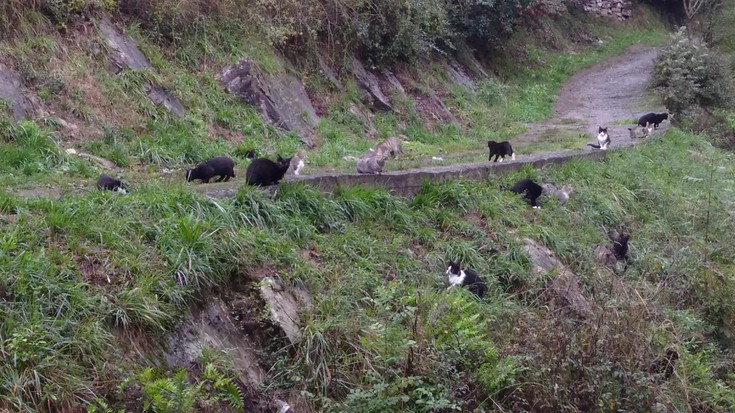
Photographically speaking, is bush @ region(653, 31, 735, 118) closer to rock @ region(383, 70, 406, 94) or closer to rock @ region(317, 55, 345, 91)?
rock @ region(383, 70, 406, 94)

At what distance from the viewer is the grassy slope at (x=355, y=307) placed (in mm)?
→ 5234

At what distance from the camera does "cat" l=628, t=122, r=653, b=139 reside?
19.2 m

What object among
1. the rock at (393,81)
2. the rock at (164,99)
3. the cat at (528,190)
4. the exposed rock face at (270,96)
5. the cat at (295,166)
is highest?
the rock at (164,99)

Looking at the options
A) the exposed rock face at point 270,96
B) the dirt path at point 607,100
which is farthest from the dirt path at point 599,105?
the exposed rock face at point 270,96

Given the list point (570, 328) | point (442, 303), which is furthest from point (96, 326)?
point (570, 328)

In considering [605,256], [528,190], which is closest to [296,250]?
[605,256]

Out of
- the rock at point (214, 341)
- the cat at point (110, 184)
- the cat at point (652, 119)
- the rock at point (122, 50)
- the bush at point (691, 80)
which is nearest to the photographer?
the rock at point (214, 341)

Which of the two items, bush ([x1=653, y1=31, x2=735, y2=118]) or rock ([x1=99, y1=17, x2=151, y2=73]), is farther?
bush ([x1=653, y1=31, x2=735, y2=118])

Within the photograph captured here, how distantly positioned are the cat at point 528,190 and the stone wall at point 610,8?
27904mm

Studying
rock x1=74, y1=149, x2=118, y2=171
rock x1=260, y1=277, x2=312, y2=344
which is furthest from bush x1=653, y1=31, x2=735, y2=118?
rock x1=260, y1=277, x2=312, y2=344

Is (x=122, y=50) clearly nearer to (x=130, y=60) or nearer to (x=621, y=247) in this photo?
(x=130, y=60)

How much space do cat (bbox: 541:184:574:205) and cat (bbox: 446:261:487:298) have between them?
3864 mm

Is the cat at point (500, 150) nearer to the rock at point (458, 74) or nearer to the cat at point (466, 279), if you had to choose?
the cat at point (466, 279)

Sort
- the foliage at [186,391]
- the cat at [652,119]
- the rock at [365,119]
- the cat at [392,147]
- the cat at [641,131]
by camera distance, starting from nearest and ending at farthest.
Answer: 1. the foliage at [186,391]
2. the cat at [392,147]
3. the rock at [365,119]
4. the cat at [641,131]
5. the cat at [652,119]
